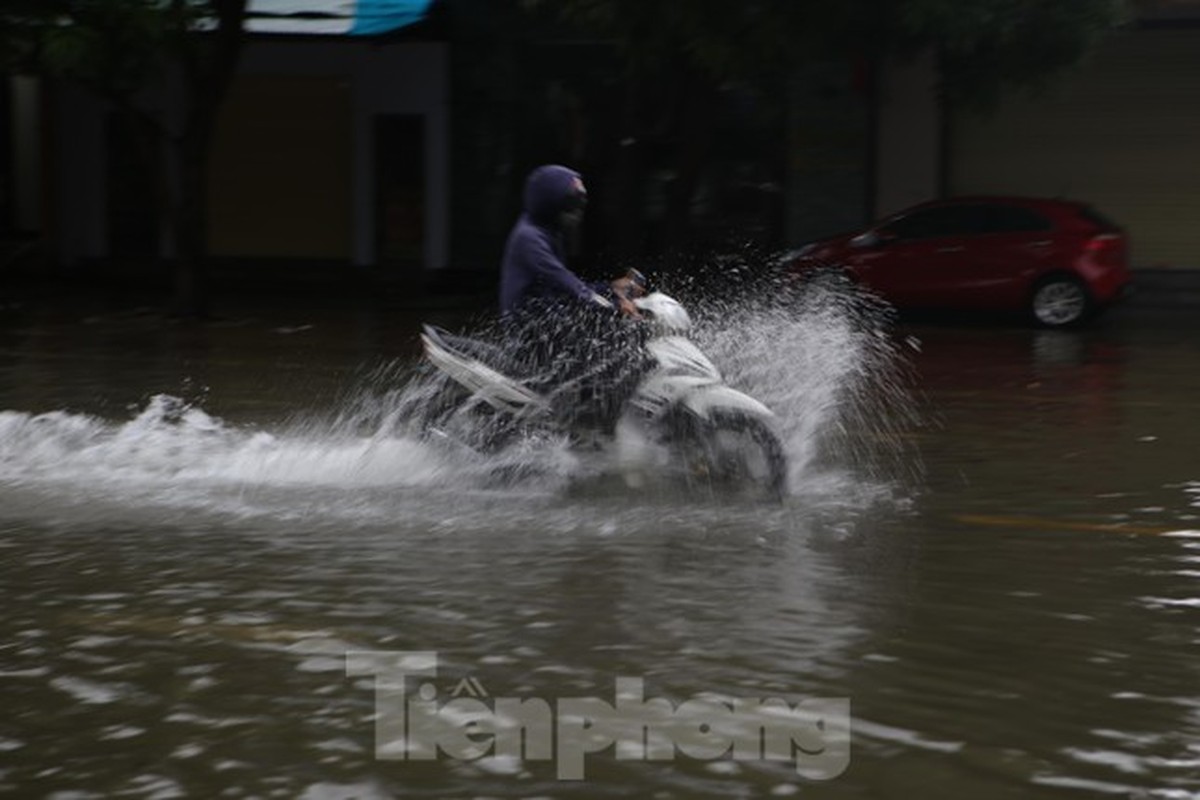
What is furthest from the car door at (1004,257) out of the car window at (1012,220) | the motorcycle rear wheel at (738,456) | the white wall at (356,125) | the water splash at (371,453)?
the motorcycle rear wheel at (738,456)

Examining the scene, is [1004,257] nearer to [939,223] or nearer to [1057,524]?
[939,223]

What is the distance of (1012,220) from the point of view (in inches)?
889

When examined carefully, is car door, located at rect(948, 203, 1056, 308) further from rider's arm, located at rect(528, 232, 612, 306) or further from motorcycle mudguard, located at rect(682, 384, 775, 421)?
motorcycle mudguard, located at rect(682, 384, 775, 421)

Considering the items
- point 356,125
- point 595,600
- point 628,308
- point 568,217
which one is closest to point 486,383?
point 628,308

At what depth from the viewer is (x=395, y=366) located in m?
17.2

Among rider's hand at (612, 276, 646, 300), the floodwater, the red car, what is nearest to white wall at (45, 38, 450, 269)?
the red car

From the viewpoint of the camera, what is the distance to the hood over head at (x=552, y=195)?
389 inches

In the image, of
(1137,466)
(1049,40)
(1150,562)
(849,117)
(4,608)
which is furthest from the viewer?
(849,117)

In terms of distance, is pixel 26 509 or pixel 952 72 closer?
pixel 26 509

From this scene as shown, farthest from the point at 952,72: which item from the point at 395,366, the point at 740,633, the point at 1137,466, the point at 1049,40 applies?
the point at 740,633

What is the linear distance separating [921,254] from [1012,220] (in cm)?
115

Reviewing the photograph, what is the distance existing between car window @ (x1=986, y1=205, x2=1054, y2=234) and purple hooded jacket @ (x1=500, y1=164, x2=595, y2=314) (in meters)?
13.6

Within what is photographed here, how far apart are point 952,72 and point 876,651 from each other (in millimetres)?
18024

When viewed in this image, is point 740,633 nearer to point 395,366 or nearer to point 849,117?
point 395,366
